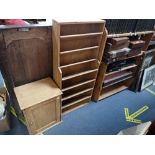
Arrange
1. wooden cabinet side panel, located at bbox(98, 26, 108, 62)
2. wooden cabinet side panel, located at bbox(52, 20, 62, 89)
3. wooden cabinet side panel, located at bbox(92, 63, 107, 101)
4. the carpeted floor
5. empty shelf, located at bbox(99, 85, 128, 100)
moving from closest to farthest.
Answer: wooden cabinet side panel, located at bbox(52, 20, 62, 89), wooden cabinet side panel, located at bbox(98, 26, 108, 62), the carpeted floor, wooden cabinet side panel, located at bbox(92, 63, 107, 101), empty shelf, located at bbox(99, 85, 128, 100)

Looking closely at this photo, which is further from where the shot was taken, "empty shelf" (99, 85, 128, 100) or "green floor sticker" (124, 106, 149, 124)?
"empty shelf" (99, 85, 128, 100)

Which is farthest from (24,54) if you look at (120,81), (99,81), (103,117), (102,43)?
(120,81)

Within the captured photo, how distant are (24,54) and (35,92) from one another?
448 millimetres

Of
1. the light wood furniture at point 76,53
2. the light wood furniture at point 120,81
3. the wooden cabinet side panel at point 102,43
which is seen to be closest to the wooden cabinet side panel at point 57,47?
the light wood furniture at point 76,53

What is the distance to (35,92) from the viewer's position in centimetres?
162

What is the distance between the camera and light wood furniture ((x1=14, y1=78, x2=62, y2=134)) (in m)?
1.51

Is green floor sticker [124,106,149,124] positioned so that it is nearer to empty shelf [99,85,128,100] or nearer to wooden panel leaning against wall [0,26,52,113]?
empty shelf [99,85,128,100]

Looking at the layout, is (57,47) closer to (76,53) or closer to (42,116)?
(76,53)

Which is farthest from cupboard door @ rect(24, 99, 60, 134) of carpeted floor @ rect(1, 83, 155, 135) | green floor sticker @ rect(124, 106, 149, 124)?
green floor sticker @ rect(124, 106, 149, 124)

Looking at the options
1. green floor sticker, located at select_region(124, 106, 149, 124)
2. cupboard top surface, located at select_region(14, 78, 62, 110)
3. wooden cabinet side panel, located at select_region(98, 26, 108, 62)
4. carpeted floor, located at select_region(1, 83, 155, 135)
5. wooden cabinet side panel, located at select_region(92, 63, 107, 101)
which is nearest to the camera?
cupboard top surface, located at select_region(14, 78, 62, 110)

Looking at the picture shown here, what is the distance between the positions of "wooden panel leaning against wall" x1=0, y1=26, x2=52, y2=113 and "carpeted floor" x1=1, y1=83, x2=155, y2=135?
72 centimetres
